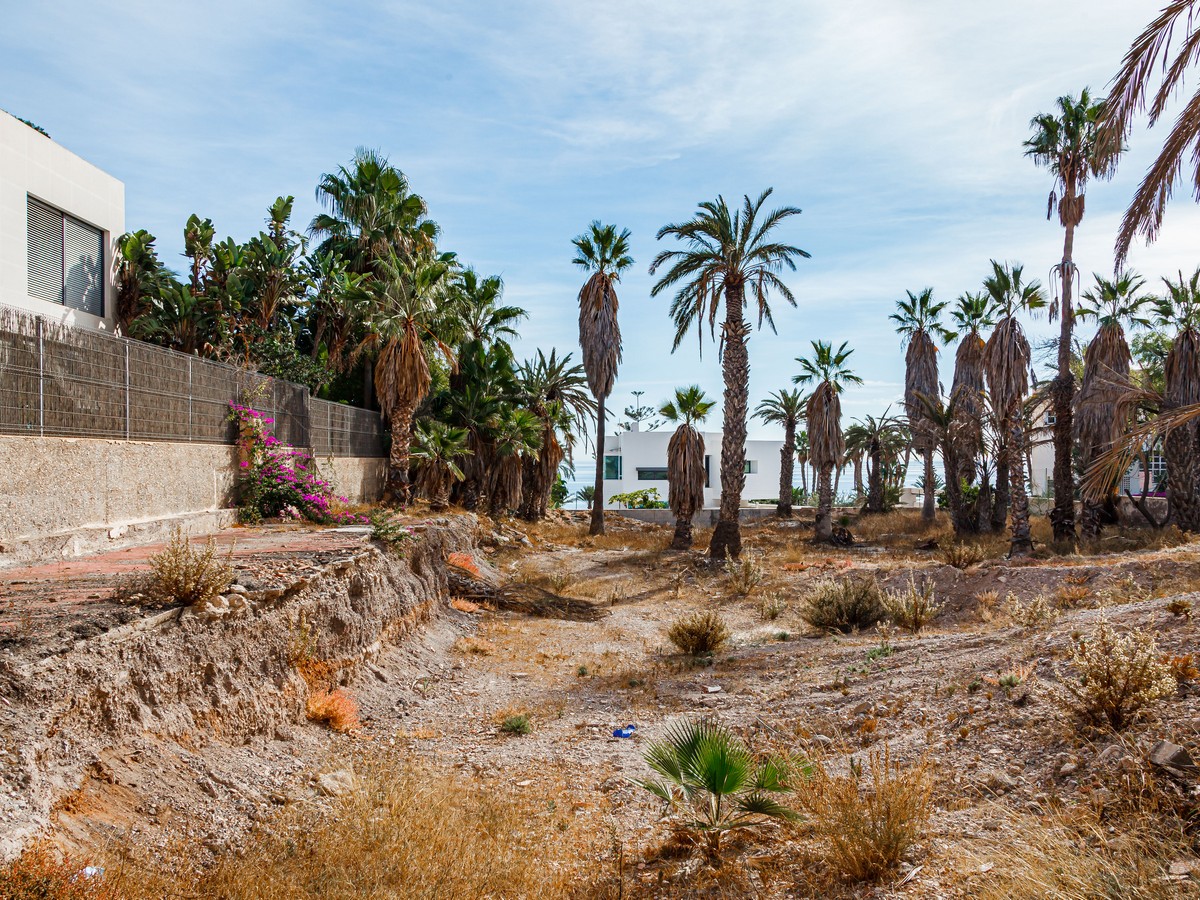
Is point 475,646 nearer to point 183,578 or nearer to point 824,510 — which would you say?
point 183,578

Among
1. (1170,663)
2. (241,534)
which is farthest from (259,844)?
(241,534)

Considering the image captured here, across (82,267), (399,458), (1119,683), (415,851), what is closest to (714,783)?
(415,851)

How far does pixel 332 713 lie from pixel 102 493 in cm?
459

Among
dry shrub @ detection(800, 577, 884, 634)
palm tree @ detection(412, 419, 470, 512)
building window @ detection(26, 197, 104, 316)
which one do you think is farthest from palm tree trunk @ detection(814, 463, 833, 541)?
building window @ detection(26, 197, 104, 316)

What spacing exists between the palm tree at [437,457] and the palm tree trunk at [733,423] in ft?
28.9

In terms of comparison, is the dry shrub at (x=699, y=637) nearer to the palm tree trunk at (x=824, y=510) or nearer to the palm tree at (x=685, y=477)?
the palm tree at (x=685, y=477)

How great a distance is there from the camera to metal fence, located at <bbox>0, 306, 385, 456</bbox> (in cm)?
790

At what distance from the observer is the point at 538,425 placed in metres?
29.2

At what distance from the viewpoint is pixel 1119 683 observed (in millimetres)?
5059

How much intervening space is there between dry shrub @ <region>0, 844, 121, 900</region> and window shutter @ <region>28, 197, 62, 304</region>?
1637 centimetres

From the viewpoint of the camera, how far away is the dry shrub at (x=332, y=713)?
6758 millimetres

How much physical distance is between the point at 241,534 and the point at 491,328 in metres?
20.5

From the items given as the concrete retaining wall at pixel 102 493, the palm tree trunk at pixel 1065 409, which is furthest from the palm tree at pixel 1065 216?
the concrete retaining wall at pixel 102 493

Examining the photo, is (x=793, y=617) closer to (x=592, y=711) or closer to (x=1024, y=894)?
(x=592, y=711)
